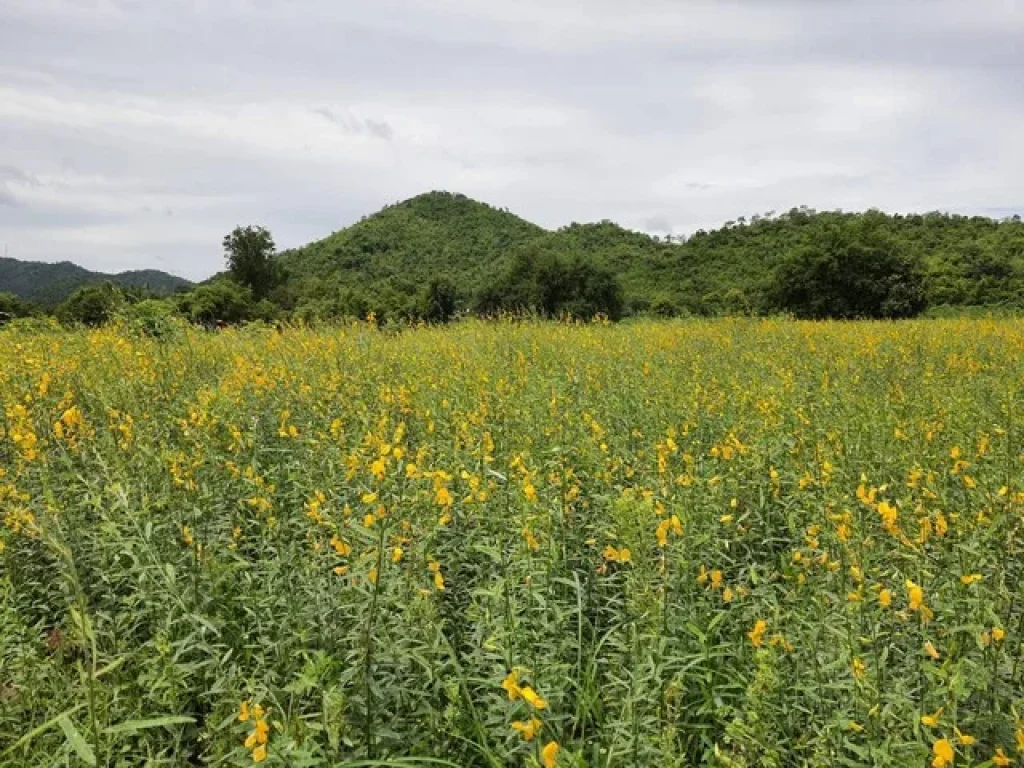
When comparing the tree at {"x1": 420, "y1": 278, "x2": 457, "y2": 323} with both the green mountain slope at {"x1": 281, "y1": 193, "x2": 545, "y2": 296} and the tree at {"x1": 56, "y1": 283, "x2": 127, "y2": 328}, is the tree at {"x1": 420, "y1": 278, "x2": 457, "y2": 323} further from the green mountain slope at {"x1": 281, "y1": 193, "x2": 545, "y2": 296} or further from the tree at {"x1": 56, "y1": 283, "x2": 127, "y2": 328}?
the green mountain slope at {"x1": 281, "y1": 193, "x2": 545, "y2": 296}

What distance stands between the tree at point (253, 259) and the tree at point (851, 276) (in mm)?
34762

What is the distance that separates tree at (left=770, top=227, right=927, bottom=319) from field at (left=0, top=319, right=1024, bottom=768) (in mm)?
21659

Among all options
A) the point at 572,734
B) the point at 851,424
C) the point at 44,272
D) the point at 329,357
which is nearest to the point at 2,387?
the point at 329,357

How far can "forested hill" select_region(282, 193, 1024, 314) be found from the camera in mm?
25125

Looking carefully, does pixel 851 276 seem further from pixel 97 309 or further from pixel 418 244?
pixel 418 244

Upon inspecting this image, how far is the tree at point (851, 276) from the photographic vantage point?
2305 cm

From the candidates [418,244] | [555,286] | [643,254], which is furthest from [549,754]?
[418,244]

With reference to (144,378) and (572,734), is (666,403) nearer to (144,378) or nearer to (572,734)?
(572,734)

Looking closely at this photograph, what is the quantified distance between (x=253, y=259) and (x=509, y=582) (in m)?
49.2

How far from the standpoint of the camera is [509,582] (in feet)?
6.02

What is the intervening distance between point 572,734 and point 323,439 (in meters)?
1.89

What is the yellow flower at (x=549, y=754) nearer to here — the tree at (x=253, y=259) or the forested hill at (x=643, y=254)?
the forested hill at (x=643, y=254)

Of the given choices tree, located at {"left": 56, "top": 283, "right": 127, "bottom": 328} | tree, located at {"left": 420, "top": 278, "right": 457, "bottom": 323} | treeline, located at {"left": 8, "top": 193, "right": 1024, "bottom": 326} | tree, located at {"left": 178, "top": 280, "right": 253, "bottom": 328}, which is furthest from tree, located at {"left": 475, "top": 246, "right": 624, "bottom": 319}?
tree, located at {"left": 56, "top": 283, "right": 127, "bottom": 328}

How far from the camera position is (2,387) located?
12.8 ft
